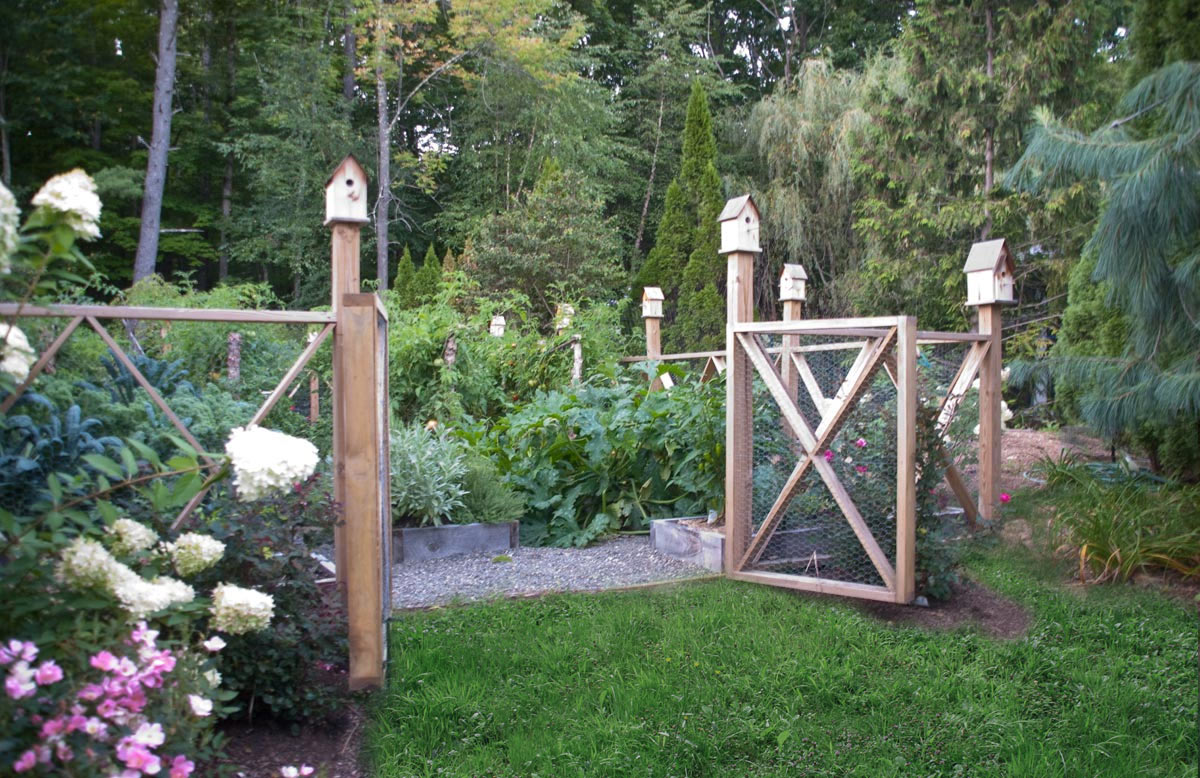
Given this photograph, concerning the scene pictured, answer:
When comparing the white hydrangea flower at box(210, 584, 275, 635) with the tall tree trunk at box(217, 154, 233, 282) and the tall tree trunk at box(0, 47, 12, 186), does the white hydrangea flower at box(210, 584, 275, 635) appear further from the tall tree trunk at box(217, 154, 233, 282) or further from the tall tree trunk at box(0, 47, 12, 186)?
the tall tree trunk at box(217, 154, 233, 282)

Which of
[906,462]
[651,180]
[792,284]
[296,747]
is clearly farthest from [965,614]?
[651,180]

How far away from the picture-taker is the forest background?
10.4 m

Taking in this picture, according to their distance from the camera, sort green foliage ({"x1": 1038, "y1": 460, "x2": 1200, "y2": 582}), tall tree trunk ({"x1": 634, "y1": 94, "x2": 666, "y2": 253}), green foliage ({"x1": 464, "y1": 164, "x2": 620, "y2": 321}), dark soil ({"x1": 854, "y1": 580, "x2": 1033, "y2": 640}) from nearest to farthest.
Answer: dark soil ({"x1": 854, "y1": 580, "x2": 1033, "y2": 640})
green foliage ({"x1": 1038, "y1": 460, "x2": 1200, "y2": 582})
green foliage ({"x1": 464, "y1": 164, "x2": 620, "y2": 321})
tall tree trunk ({"x1": 634, "y1": 94, "x2": 666, "y2": 253})

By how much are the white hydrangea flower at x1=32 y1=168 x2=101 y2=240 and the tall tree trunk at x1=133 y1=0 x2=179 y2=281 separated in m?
13.2

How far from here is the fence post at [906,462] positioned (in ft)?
12.4

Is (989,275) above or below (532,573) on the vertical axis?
above

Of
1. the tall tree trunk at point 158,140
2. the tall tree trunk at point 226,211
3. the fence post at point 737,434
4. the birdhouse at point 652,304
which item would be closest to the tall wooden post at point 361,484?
the fence post at point 737,434

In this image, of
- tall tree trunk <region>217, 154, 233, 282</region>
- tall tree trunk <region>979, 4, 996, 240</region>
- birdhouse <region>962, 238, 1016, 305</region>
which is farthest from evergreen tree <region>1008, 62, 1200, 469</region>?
tall tree trunk <region>217, 154, 233, 282</region>

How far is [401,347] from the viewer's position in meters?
7.16

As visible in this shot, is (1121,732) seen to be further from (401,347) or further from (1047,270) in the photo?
(1047,270)

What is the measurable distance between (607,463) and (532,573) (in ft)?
3.78

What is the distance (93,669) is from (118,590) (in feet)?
0.50

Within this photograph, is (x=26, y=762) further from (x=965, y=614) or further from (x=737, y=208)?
(x=737, y=208)

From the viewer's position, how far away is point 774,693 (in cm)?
290
